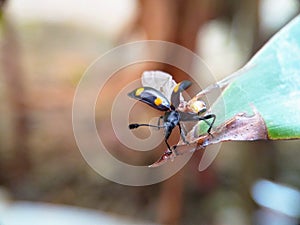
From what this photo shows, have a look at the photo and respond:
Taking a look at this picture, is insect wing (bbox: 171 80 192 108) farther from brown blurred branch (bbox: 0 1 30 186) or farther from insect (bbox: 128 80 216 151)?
brown blurred branch (bbox: 0 1 30 186)

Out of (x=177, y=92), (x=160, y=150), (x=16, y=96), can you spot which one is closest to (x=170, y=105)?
(x=177, y=92)

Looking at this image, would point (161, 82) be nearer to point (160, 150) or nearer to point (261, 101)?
point (261, 101)

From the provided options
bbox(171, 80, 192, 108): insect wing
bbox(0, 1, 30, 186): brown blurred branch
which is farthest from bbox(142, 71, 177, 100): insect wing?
bbox(0, 1, 30, 186): brown blurred branch


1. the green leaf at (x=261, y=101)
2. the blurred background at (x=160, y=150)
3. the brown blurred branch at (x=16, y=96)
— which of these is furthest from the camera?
the brown blurred branch at (x=16, y=96)

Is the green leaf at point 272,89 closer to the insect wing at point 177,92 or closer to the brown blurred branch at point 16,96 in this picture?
the insect wing at point 177,92

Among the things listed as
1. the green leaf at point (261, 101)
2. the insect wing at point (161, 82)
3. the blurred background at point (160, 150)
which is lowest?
the green leaf at point (261, 101)

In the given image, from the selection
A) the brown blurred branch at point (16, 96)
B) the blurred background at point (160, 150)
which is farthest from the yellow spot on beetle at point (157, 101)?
the brown blurred branch at point (16, 96)

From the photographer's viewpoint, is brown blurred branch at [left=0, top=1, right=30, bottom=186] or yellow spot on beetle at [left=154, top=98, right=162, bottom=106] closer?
yellow spot on beetle at [left=154, top=98, right=162, bottom=106]
